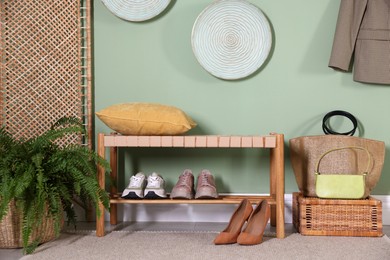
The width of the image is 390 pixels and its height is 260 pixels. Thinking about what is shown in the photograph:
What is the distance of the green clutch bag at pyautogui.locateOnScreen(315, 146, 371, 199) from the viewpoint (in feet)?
8.85

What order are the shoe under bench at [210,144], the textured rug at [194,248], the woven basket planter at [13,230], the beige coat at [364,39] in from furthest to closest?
the beige coat at [364,39] → the shoe under bench at [210,144] → the woven basket planter at [13,230] → the textured rug at [194,248]

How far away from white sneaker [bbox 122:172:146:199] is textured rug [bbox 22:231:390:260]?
0.20 meters

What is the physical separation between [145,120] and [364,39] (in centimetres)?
133

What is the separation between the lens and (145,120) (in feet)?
8.68

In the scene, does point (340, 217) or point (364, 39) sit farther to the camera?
point (364, 39)

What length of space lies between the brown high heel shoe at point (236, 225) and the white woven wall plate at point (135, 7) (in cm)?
124

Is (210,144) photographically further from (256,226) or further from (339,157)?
(339,157)

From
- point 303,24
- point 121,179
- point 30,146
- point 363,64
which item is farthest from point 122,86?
point 363,64

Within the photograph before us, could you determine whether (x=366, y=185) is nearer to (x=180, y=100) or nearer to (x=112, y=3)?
(x=180, y=100)

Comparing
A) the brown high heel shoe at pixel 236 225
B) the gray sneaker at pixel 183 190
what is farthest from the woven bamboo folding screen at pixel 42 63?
the brown high heel shoe at pixel 236 225

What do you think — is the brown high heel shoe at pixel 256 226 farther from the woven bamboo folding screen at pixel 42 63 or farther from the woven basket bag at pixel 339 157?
the woven bamboo folding screen at pixel 42 63

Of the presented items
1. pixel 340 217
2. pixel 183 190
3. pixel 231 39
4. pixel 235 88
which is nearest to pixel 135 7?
pixel 231 39

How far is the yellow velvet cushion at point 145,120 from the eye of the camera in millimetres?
2650

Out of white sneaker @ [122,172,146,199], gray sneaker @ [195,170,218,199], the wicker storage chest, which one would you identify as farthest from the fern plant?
the wicker storage chest
